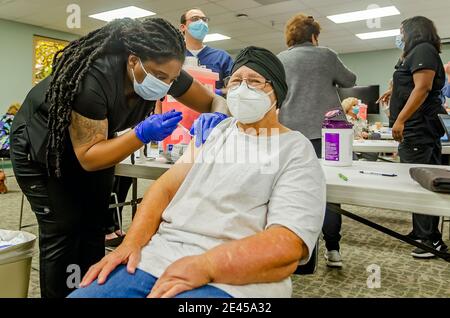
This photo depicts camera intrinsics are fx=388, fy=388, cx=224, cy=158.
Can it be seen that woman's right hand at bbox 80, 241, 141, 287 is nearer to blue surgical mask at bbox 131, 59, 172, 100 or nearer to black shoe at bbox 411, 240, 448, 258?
blue surgical mask at bbox 131, 59, 172, 100

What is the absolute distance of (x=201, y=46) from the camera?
8.13 feet

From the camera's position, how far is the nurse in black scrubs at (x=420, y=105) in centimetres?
225

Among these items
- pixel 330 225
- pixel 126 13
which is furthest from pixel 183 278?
pixel 126 13

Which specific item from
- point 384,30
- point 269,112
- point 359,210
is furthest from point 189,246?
point 384,30

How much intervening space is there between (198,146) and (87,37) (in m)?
0.54

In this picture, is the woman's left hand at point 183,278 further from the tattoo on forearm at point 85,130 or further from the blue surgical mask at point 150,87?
the blue surgical mask at point 150,87

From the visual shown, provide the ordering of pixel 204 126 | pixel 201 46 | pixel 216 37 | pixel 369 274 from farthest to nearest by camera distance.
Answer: pixel 216 37, pixel 201 46, pixel 369 274, pixel 204 126

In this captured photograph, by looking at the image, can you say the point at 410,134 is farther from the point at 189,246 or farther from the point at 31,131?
the point at 31,131

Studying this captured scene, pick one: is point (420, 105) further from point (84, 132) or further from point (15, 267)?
point (15, 267)

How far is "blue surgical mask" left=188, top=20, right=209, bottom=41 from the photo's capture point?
2334mm

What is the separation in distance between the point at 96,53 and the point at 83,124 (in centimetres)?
24

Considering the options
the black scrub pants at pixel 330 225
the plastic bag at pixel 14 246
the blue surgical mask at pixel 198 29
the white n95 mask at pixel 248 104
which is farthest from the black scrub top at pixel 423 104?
the plastic bag at pixel 14 246

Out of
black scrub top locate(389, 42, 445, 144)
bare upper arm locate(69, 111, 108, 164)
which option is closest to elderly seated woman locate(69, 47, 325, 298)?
bare upper arm locate(69, 111, 108, 164)

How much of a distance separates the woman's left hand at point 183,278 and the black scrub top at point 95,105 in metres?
0.54
